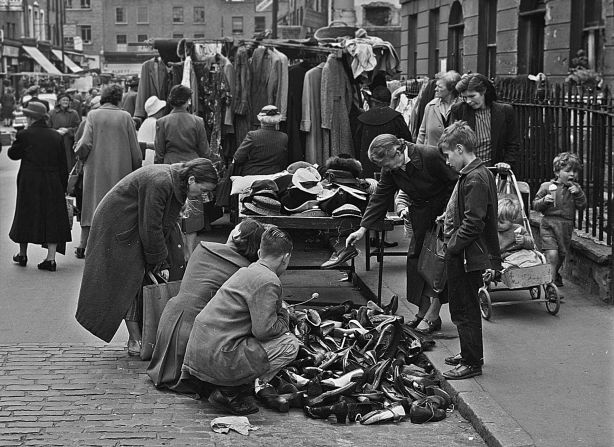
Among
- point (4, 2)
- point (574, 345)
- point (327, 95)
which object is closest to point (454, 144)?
point (574, 345)

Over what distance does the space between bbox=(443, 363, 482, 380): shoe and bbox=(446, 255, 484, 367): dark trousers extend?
35 millimetres

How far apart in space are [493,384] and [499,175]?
303cm

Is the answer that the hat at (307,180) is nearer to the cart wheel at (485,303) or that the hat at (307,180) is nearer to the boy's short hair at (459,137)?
the cart wheel at (485,303)

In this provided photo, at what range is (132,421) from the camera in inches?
260

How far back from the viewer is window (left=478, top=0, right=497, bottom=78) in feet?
73.8

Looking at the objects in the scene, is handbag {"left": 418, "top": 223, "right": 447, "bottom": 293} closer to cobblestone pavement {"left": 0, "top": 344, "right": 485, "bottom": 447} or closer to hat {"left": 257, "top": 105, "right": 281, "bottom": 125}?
cobblestone pavement {"left": 0, "top": 344, "right": 485, "bottom": 447}

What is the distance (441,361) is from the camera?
7.72 metres

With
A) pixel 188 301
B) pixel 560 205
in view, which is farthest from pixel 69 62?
pixel 188 301

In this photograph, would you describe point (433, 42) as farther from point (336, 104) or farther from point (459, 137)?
point (459, 137)

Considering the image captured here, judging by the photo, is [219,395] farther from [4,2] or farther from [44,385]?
[4,2]

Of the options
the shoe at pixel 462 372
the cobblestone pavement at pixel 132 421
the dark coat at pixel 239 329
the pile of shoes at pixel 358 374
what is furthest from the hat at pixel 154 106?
the shoe at pixel 462 372

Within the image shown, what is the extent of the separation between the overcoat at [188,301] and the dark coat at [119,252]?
66 cm

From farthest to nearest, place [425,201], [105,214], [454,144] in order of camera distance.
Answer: [425,201] < [105,214] < [454,144]

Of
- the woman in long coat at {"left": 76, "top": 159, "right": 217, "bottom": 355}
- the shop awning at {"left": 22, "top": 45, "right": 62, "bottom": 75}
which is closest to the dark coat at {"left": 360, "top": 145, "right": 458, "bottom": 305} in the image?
the woman in long coat at {"left": 76, "top": 159, "right": 217, "bottom": 355}
